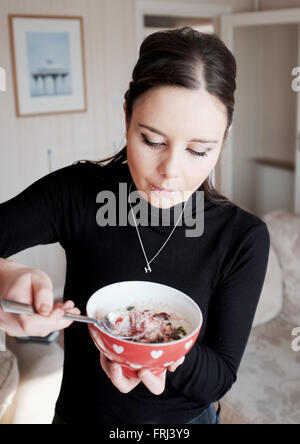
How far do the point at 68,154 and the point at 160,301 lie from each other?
320 cm

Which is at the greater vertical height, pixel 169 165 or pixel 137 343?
pixel 169 165

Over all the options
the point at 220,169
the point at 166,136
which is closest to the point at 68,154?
the point at 220,169

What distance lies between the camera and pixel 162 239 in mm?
933

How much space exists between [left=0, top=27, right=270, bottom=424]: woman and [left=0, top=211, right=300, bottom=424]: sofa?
0.63 meters

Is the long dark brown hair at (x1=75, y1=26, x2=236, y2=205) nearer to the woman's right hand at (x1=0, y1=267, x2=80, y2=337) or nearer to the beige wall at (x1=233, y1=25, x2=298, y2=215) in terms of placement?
the woman's right hand at (x1=0, y1=267, x2=80, y2=337)

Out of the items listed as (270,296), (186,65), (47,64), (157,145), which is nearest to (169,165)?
(157,145)

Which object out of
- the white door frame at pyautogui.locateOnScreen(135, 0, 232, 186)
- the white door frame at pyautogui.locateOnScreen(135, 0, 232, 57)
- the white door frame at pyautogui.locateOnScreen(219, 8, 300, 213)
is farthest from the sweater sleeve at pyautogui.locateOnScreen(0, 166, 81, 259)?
the white door frame at pyautogui.locateOnScreen(219, 8, 300, 213)

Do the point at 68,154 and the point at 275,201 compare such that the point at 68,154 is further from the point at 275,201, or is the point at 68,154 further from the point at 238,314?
the point at 238,314

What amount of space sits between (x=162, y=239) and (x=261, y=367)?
133 cm

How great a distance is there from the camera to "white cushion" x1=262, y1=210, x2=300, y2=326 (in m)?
2.29

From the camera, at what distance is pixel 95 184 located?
993 mm

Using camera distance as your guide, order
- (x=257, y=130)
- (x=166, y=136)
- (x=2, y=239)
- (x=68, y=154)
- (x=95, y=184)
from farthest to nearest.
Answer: (x=257, y=130) < (x=68, y=154) < (x=95, y=184) < (x=2, y=239) < (x=166, y=136)

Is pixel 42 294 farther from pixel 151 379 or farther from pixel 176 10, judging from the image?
pixel 176 10

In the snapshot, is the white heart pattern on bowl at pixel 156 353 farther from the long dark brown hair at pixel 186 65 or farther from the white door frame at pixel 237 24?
the white door frame at pixel 237 24
